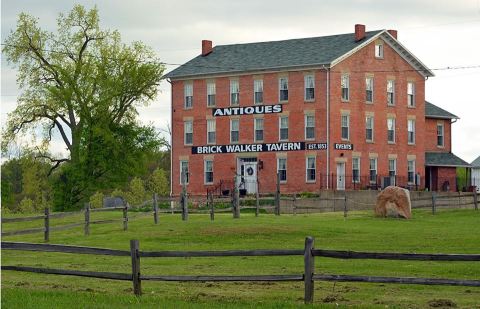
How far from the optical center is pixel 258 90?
7619 centimetres

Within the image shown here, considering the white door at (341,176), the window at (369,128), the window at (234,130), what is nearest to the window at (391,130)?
the window at (369,128)

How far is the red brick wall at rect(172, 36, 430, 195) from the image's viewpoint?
73.6 metres

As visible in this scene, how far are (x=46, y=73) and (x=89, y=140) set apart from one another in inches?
229

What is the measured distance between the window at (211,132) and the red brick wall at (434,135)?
16396 mm

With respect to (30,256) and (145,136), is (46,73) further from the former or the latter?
(30,256)

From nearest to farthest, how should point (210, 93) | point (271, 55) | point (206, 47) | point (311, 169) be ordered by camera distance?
1. point (311, 169)
2. point (271, 55)
3. point (210, 93)
4. point (206, 47)

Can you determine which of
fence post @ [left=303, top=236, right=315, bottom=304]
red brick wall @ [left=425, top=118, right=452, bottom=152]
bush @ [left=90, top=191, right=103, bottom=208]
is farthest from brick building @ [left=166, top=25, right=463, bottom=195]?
fence post @ [left=303, top=236, right=315, bottom=304]

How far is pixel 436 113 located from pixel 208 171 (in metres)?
18.1

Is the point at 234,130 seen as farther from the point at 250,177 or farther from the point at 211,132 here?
the point at 250,177

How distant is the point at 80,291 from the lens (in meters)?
25.8

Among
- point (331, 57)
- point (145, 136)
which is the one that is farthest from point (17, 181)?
point (331, 57)

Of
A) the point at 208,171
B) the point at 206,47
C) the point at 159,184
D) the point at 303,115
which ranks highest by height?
the point at 206,47

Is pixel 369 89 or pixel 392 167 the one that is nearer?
pixel 369 89

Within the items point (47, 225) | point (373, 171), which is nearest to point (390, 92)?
point (373, 171)
